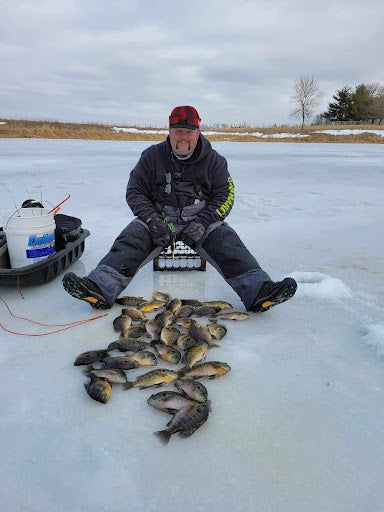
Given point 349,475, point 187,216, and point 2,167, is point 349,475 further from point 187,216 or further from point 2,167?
point 2,167

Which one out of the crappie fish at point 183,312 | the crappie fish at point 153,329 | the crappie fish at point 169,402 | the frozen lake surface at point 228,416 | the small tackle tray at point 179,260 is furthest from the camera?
the small tackle tray at point 179,260

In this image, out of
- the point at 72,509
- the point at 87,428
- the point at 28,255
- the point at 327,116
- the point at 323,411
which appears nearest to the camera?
the point at 72,509

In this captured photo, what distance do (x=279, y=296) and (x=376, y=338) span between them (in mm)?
567

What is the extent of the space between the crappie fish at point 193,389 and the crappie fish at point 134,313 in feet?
2.18

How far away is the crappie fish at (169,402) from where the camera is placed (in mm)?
1611

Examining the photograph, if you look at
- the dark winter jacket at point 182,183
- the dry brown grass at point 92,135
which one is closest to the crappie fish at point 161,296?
the dark winter jacket at point 182,183

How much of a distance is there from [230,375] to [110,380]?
56 centimetres

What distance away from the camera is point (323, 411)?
165cm

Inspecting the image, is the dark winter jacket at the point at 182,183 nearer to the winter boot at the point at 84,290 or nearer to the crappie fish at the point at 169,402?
the winter boot at the point at 84,290

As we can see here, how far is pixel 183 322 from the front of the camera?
2309mm

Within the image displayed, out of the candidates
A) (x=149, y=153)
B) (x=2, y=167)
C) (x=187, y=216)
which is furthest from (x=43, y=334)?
Result: (x=2, y=167)

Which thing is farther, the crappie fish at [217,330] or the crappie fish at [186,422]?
the crappie fish at [217,330]

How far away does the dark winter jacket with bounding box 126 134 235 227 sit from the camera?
309cm

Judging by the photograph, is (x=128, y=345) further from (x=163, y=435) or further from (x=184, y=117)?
(x=184, y=117)
